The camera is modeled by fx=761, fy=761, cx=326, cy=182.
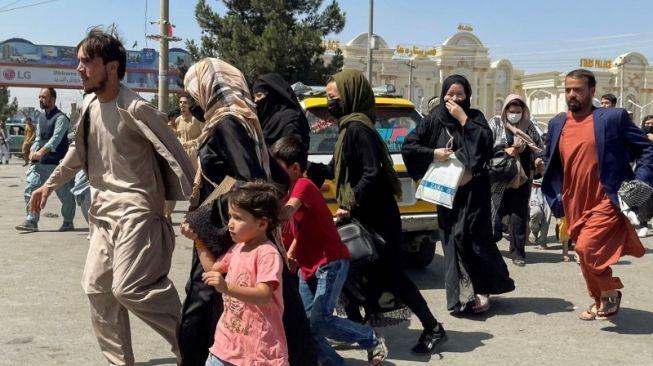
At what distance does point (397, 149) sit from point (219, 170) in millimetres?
4656

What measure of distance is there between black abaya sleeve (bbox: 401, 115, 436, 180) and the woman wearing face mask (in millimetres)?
2046

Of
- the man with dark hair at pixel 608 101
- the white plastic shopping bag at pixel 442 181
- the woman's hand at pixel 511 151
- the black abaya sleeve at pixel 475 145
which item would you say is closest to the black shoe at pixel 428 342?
the white plastic shopping bag at pixel 442 181

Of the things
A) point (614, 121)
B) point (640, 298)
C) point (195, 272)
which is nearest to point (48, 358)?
point (195, 272)

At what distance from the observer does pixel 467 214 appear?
5.93 m

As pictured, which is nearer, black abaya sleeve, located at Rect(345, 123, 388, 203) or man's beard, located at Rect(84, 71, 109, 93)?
man's beard, located at Rect(84, 71, 109, 93)

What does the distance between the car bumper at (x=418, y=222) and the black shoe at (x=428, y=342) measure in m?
2.22

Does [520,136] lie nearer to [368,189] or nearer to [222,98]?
[368,189]

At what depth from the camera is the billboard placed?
158 feet

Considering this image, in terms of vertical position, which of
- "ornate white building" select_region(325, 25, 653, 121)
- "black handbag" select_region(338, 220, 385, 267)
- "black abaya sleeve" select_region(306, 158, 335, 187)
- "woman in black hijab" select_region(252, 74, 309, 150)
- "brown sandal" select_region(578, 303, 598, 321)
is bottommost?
"brown sandal" select_region(578, 303, 598, 321)

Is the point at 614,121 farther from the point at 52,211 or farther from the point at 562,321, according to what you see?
the point at 52,211

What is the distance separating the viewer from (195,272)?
3.57 metres

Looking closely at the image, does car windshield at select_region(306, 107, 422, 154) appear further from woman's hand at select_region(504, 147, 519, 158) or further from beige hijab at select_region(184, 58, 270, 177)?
beige hijab at select_region(184, 58, 270, 177)

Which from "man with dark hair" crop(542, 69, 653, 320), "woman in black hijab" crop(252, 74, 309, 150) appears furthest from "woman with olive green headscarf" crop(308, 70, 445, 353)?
"man with dark hair" crop(542, 69, 653, 320)

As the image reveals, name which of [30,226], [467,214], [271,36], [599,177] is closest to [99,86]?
[467,214]
